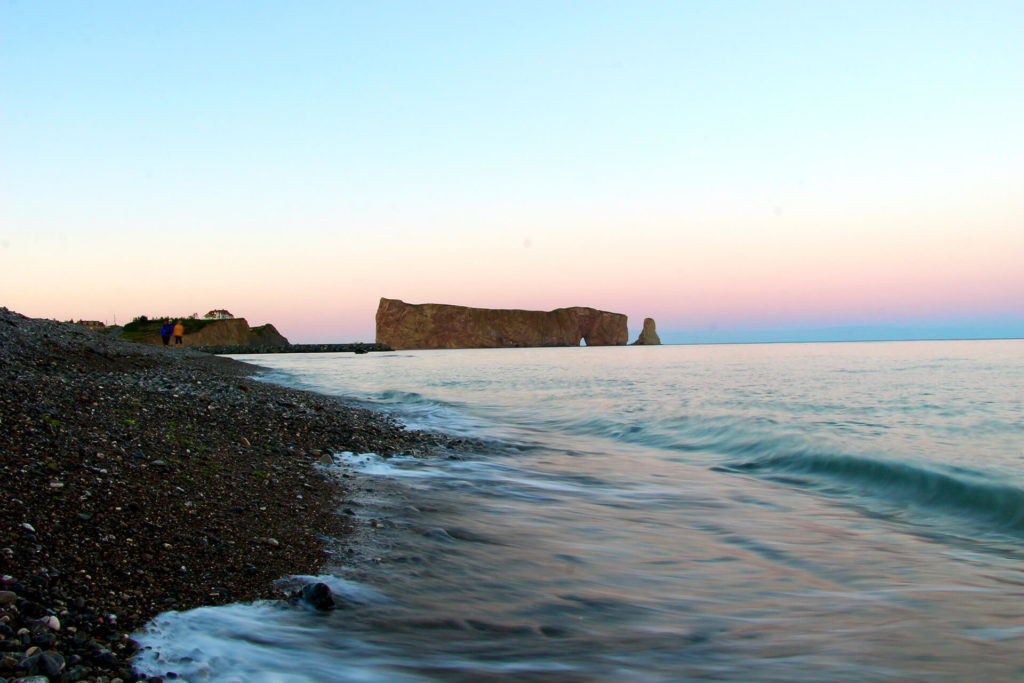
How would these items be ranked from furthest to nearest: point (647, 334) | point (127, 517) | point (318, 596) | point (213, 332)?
point (647, 334) → point (213, 332) → point (127, 517) → point (318, 596)

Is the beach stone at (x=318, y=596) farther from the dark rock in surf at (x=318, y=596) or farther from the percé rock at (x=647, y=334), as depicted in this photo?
the percé rock at (x=647, y=334)

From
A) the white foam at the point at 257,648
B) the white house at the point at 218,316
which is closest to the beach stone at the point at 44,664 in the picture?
the white foam at the point at 257,648

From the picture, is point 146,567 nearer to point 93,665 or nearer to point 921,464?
point 93,665

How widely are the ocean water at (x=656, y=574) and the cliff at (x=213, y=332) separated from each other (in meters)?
67.8

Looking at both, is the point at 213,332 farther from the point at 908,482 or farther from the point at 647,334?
the point at 647,334

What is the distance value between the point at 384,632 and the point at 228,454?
335 centimetres

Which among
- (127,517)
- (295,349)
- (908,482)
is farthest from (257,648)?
(295,349)

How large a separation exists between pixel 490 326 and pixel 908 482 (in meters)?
116

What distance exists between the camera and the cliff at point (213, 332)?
65688 millimetres

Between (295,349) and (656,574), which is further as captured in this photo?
(295,349)

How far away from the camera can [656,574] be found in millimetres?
3889

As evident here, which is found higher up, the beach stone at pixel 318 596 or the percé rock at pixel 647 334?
the percé rock at pixel 647 334

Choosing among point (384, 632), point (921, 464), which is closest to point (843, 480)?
point (921, 464)

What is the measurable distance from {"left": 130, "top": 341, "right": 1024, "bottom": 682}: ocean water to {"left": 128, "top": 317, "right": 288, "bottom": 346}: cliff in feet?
223
